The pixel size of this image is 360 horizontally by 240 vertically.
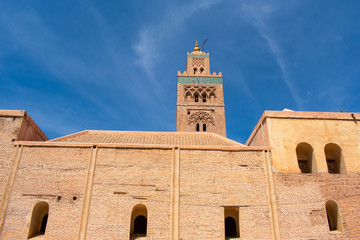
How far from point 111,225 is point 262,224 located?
565 centimetres

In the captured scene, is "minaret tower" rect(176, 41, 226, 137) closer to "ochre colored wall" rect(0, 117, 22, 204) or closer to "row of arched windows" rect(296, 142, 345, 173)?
"row of arched windows" rect(296, 142, 345, 173)

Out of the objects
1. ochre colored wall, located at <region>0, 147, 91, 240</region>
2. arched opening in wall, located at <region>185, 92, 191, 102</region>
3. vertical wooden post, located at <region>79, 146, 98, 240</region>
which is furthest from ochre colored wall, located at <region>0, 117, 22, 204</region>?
arched opening in wall, located at <region>185, 92, 191, 102</region>

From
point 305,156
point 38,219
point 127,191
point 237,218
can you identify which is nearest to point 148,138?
point 127,191

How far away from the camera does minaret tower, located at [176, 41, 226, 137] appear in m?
24.3

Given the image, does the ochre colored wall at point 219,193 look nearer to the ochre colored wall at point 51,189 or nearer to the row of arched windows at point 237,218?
the row of arched windows at point 237,218

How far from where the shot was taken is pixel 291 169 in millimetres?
11133

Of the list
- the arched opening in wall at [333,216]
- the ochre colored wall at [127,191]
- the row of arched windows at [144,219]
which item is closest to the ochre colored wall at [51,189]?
the row of arched windows at [144,219]

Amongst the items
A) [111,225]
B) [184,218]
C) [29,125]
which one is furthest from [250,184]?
[29,125]

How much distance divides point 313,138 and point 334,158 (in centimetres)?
166

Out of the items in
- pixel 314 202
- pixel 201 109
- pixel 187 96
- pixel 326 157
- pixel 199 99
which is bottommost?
pixel 314 202

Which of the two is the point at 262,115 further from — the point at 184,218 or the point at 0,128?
the point at 0,128

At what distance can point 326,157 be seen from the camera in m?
12.5

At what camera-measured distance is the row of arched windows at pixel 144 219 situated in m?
10.4

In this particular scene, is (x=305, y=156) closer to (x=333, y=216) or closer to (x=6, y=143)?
(x=333, y=216)
